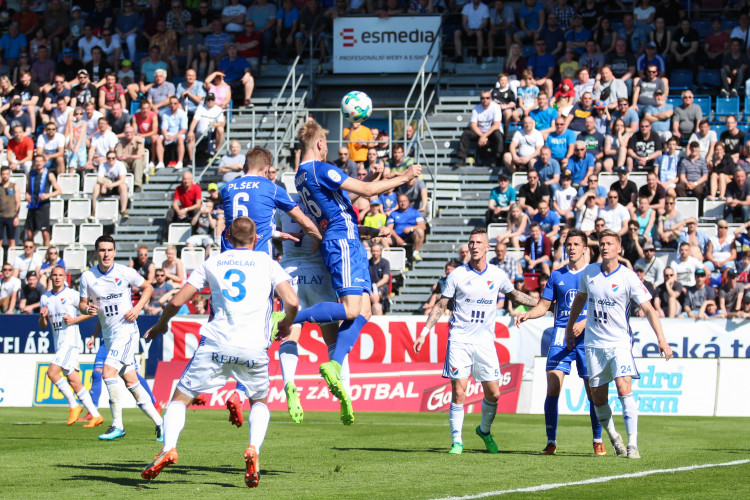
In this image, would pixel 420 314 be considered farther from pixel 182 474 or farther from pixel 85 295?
pixel 182 474

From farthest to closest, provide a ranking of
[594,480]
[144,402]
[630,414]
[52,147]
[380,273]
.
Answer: [52,147] < [380,273] < [144,402] < [630,414] < [594,480]

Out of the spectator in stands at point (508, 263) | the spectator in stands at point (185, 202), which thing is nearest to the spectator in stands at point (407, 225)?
the spectator in stands at point (508, 263)

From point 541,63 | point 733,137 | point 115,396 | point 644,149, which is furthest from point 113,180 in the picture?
point 733,137

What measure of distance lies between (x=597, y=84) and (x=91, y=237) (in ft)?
40.3

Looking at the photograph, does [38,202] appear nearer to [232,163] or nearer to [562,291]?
[232,163]

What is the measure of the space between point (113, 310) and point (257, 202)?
4.65 metres

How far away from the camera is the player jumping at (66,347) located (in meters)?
16.2

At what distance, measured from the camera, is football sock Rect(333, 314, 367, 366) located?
1070 centimetres

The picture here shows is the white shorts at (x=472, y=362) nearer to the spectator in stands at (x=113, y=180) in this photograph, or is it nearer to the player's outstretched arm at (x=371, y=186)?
the player's outstretched arm at (x=371, y=186)

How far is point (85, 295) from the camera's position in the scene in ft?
48.0

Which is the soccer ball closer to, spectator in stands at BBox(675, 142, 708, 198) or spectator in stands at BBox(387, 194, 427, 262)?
spectator in stands at BBox(387, 194, 427, 262)

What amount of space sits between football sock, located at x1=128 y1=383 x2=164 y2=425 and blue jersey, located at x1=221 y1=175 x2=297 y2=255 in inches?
149

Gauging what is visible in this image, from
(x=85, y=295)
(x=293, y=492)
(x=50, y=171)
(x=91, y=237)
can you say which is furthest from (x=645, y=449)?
(x=50, y=171)

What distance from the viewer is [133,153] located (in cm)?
2831
